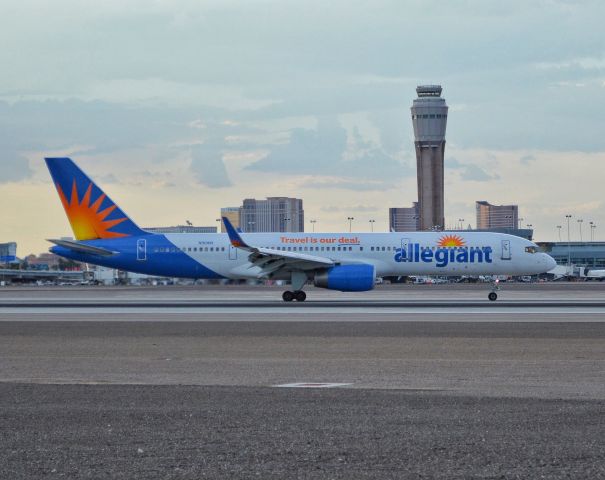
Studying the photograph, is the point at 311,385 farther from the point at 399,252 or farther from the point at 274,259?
the point at 399,252

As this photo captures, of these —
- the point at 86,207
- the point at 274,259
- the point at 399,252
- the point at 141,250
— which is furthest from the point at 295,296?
the point at 86,207

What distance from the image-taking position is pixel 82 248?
5331 cm

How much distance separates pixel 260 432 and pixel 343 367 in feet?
31.1

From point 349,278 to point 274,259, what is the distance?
4.07 metres

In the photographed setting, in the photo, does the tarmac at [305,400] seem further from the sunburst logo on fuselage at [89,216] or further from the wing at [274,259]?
the sunburst logo on fuselage at [89,216]

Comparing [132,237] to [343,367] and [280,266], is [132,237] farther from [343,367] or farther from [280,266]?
[343,367]

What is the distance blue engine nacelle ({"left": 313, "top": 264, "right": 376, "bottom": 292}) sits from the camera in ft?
161

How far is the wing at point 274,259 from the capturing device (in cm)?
4978

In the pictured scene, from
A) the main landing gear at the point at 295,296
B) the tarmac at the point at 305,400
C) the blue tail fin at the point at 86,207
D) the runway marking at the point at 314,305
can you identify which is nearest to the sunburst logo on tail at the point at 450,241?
the runway marking at the point at 314,305

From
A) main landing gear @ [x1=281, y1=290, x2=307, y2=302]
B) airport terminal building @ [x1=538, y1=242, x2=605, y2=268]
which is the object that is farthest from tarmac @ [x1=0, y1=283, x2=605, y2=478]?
airport terminal building @ [x1=538, y1=242, x2=605, y2=268]

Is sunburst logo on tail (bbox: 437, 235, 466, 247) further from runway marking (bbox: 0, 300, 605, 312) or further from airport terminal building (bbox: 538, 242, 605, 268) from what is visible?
airport terminal building (bbox: 538, 242, 605, 268)

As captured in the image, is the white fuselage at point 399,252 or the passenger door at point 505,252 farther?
the passenger door at point 505,252

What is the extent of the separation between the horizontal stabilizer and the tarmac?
17391mm

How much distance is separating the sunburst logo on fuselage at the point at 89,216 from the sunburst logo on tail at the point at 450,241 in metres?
16.8
